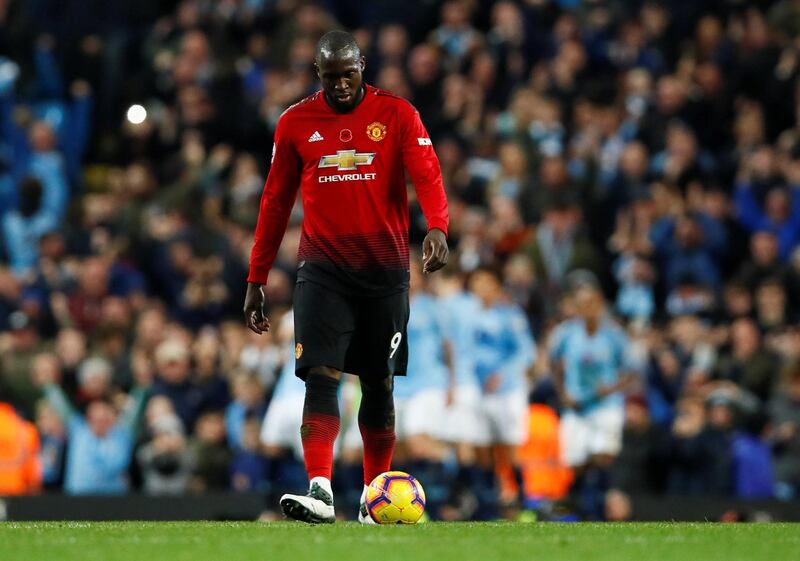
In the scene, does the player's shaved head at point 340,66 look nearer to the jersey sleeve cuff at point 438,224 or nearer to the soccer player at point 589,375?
the jersey sleeve cuff at point 438,224

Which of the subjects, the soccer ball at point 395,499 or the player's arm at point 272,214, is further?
the player's arm at point 272,214

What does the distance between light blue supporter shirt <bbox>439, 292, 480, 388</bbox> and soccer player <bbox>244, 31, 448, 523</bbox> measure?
605cm

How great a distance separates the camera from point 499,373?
14.7 metres

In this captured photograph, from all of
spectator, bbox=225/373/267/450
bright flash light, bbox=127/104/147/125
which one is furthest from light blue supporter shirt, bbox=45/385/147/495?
bright flash light, bbox=127/104/147/125

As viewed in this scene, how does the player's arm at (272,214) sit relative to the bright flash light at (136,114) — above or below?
below

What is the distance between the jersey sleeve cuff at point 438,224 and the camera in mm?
8078

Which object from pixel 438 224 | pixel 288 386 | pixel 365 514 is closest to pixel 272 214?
pixel 438 224

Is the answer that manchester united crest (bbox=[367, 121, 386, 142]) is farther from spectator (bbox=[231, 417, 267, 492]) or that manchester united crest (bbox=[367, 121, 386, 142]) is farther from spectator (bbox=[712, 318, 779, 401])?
spectator (bbox=[712, 318, 779, 401])

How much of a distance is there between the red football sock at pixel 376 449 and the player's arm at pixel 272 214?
777mm

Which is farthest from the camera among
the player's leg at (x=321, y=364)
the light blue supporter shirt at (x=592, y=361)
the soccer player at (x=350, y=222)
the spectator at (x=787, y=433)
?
the light blue supporter shirt at (x=592, y=361)

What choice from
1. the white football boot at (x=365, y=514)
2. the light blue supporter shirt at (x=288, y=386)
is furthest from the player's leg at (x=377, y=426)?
the light blue supporter shirt at (x=288, y=386)

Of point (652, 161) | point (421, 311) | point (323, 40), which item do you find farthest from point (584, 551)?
point (652, 161)

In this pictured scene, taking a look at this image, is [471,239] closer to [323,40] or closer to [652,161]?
[652,161]

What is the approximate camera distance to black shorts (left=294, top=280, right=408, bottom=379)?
8.18 metres
